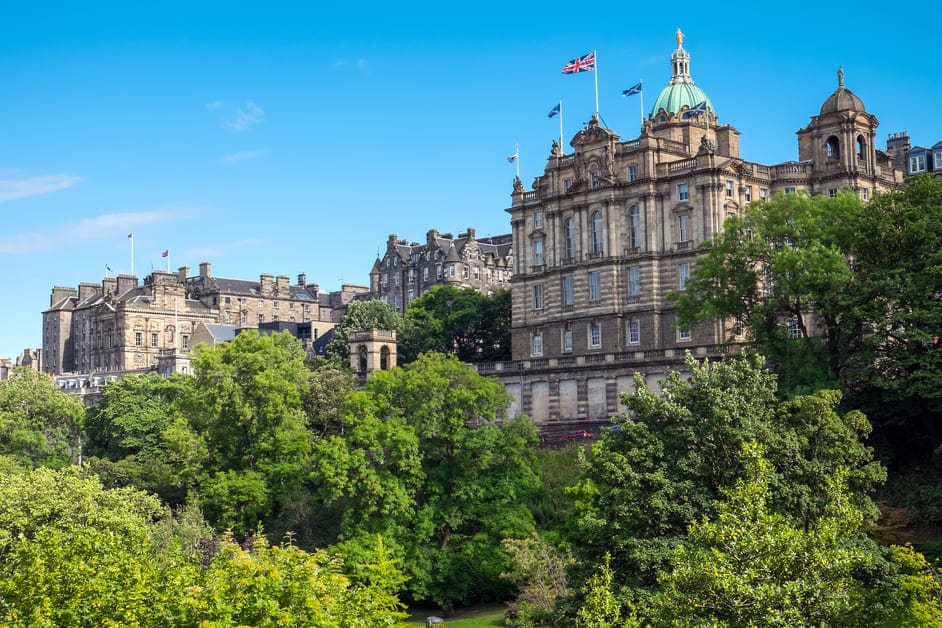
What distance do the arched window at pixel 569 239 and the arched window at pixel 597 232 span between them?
1.78m

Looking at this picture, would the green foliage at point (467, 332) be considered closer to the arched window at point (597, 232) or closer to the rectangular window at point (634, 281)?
the arched window at point (597, 232)

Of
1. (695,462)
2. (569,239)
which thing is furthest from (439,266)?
(695,462)

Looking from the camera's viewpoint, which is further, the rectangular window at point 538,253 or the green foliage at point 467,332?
the green foliage at point 467,332

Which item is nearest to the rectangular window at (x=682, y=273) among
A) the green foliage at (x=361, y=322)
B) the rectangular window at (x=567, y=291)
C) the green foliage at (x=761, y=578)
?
the rectangular window at (x=567, y=291)

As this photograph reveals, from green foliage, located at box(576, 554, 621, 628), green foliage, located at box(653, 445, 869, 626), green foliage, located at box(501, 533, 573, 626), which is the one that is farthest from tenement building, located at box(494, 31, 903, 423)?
green foliage, located at box(653, 445, 869, 626)

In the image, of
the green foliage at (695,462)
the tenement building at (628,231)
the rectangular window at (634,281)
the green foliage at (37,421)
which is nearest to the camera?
the green foliage at (695,462)

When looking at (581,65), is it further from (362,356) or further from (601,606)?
(601,606)

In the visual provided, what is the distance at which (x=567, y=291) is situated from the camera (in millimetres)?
96312

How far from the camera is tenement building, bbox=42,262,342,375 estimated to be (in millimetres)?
174250

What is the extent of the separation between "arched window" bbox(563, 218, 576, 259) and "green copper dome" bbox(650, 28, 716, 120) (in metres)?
12.6

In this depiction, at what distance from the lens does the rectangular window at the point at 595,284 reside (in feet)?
309

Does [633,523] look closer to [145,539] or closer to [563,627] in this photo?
[563,627]

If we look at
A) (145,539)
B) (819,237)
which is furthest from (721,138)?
(145,539)

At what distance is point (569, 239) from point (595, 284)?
175 inches
